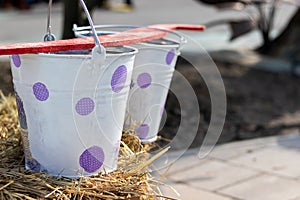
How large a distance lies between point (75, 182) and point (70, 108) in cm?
35

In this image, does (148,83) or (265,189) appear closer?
(148,83)

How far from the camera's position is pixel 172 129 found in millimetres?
5562

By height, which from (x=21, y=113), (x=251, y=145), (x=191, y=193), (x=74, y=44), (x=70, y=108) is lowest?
(x=251, y=145)

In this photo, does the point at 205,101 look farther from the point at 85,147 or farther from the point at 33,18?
the point at 33,18

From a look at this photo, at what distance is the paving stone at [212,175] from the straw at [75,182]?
4.20 ft

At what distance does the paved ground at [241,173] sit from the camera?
430 centimetres

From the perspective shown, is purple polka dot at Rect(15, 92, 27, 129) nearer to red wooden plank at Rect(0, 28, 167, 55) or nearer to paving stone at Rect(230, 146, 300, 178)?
red wooden plank at Rect(0, 28, 167, 55)

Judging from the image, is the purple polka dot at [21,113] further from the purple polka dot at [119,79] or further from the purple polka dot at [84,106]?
the purple polka dot at [119,79]

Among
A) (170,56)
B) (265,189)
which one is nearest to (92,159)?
(170,56)

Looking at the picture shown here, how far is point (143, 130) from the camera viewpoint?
361 cm

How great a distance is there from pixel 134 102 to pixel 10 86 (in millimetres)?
3055

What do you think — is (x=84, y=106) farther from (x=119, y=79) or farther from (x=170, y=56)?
(x=170, y=56)

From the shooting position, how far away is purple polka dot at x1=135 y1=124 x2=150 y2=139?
3588mm

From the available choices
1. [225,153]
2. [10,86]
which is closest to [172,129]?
[225,153]
